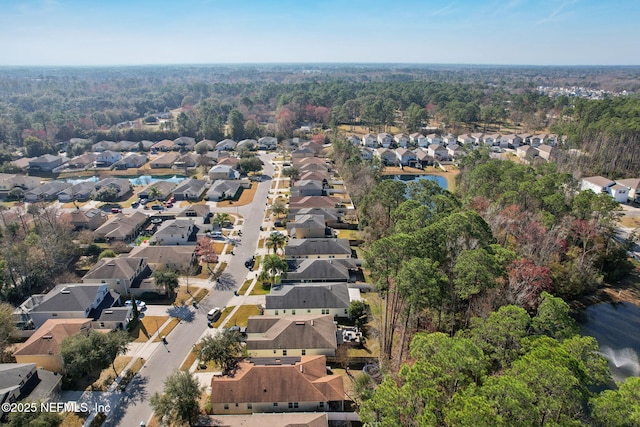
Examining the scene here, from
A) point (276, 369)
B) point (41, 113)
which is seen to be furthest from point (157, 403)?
point (41, 113)

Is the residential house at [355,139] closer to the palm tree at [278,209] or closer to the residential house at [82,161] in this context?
the palm tree at [278,209]

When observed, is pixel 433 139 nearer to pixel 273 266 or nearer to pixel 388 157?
pixel 388 157

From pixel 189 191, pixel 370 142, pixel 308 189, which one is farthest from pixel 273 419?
pixel 370 142

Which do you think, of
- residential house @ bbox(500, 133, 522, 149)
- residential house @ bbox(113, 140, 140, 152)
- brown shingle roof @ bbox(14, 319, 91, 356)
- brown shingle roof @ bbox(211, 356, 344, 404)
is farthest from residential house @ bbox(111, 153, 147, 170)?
residential house @ bbox(500, 133, 522, 149)

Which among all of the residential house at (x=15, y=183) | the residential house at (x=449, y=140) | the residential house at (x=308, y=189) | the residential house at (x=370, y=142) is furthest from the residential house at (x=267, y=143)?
the residential house at (x=15, y=183)

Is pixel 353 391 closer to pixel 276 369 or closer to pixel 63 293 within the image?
pixel 276 369

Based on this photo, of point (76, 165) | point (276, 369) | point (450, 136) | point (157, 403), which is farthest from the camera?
point (450, 136)
